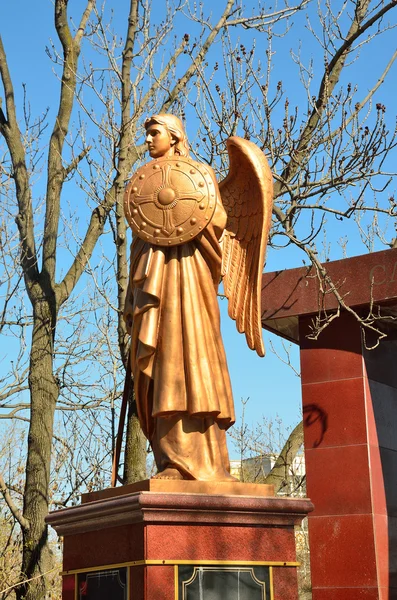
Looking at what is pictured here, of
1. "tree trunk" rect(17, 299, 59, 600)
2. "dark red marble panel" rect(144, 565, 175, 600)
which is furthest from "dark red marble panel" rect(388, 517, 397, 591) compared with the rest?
"dark red marble panel" rect(144, 565, 175, 600)

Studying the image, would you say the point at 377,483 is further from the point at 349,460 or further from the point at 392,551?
the point at 392,551

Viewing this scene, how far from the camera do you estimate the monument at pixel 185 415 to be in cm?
567

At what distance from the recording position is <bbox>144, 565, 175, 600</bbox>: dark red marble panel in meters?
5.49

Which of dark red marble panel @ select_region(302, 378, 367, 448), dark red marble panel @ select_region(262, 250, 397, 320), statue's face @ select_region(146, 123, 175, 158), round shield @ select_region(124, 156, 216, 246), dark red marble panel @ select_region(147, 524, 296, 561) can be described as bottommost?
dark red marble panel @ select_region(147, 524, 296, 561)

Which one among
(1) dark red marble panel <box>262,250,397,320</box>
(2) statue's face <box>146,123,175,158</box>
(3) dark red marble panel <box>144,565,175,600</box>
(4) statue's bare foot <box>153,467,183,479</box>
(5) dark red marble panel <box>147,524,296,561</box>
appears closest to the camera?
(3) dark red marble panel <box>144,565,175,600</box>

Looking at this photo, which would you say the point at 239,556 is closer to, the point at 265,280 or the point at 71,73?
the point at 265,280

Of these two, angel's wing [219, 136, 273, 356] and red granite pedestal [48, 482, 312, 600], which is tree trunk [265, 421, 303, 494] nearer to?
angel's wing [219, 136, 273, 356]

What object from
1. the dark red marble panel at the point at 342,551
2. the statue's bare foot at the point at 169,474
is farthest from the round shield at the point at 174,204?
the dark red marble panel at the point at 342,551

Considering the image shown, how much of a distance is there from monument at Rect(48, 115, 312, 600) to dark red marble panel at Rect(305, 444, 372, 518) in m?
3.23

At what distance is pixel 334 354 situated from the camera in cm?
985

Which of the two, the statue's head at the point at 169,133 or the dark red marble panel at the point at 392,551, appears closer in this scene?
the statue's head at the point at 169,133

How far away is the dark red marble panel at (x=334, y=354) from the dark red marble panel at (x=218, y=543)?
378cm

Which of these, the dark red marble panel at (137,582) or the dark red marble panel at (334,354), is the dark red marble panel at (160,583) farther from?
the dark red marble panel at (334,354)

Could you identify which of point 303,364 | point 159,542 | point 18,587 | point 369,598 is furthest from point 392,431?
point 159,542
